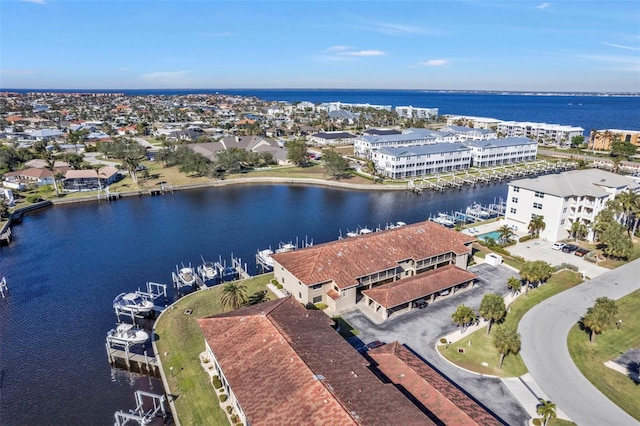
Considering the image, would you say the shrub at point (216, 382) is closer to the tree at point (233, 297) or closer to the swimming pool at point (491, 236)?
the tree at point (233, 297)

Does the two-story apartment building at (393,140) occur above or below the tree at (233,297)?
above

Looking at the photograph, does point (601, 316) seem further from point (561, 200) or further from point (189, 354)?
point (189, 354)

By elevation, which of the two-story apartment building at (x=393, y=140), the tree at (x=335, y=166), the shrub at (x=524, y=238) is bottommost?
the shrub at (x=524, y=238)

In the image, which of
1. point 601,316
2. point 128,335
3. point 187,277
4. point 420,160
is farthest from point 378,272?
point 420,160

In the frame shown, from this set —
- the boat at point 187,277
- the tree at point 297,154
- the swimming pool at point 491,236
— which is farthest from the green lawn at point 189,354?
the tree at point 297,154

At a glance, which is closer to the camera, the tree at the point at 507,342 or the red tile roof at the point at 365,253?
the tree at the point at 507,342

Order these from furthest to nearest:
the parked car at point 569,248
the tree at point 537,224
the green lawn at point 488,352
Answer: the tree at point 537,224 < the parked car at point 569,248 < the green lawn at point 488,352

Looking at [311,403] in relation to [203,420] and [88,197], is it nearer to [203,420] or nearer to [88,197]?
[203,420]
